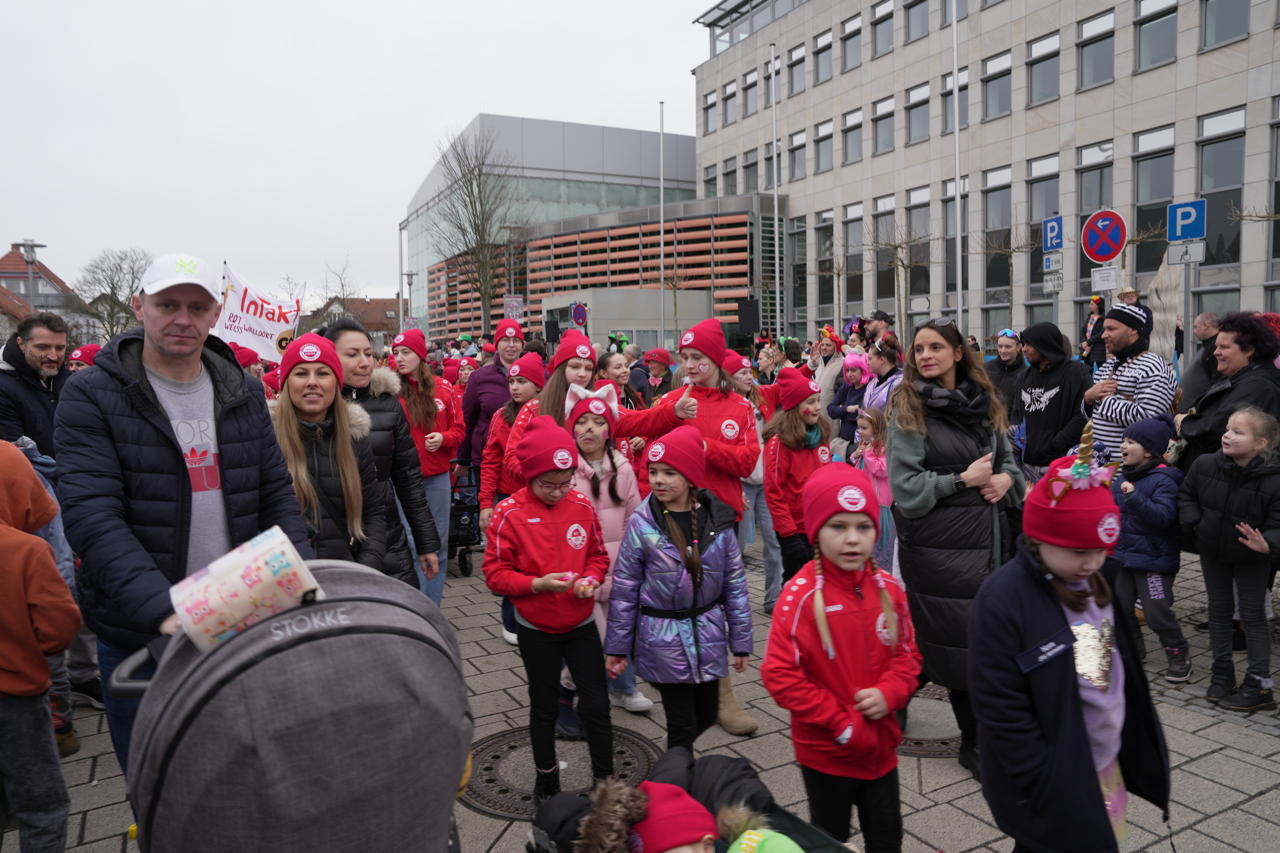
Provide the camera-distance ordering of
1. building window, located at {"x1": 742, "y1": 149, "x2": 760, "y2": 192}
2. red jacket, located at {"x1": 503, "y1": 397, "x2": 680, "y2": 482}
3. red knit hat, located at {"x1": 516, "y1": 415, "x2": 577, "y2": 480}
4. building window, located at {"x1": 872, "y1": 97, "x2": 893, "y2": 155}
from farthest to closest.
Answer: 1. building window, located at {"x1": 742, "y1": 149, "x2": 760, "y2": 192}
2. building window, located at {"x1": 872, "y1": 97, "x2": 893, "y2": 155}
3. red jacket, located at {"x1": 503, "y1": 397, "x2": 680, "y2": 482}
4. red knit hat, located at {"x1": 516, "y1": 415, "x2": 577, "y2": 480}

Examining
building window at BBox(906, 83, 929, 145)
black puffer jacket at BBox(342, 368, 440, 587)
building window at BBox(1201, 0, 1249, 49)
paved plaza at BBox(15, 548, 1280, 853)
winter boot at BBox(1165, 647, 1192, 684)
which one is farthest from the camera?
building window at BBox(906, 83, 929, 145)

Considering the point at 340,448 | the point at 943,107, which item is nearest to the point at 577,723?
the point at 340,448

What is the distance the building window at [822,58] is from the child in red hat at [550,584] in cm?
4045

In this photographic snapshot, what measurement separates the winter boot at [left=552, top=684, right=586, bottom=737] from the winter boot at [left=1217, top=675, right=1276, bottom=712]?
12.2 feet

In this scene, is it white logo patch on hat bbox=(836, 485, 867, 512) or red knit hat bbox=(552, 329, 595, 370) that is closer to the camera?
white logo patch on hat bbox=(836, 485, 867, 512)

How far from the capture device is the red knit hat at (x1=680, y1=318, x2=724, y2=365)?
5379mm

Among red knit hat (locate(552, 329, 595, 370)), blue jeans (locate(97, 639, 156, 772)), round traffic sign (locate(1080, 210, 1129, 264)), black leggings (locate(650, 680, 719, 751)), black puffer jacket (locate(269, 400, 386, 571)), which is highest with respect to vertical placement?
round traffic sign (locate(1080, 210, 1129, 264))

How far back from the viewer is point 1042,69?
30.0 m

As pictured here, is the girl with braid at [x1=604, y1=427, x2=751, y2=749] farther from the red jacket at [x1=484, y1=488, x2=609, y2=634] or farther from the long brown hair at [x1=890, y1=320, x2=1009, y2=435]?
the long brown hair at [x1=890, y1=320, x2=1009, y2=435]

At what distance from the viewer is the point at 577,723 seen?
4.84 m

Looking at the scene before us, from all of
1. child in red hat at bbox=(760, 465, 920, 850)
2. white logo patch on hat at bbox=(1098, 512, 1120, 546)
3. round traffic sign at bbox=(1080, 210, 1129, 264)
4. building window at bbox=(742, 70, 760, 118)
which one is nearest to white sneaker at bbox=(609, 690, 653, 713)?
child in red hat at bbox=(760, 465, 920, 850)

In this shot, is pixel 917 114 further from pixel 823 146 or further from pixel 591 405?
pixel 591 405

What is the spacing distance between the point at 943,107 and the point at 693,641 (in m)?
35.4

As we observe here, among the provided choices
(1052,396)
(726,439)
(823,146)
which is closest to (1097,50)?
(823,146)
